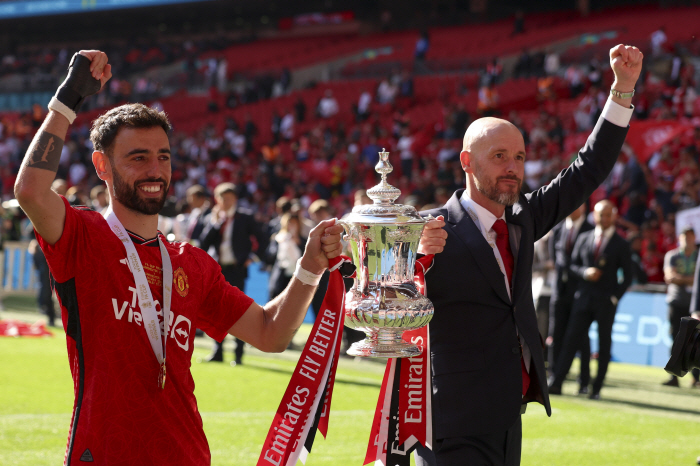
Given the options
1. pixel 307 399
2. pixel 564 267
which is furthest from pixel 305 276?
pixel 564 267

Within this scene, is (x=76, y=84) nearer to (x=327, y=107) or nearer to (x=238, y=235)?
(x=238, y=235)

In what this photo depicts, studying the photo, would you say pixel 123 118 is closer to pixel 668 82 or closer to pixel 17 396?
pixel 17 396

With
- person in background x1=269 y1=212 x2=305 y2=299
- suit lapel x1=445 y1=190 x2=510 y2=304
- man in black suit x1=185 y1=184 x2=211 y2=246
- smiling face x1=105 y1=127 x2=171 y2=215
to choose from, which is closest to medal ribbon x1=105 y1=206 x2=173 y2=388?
smiling face x1=105 y1=127 x2=171 y2=215

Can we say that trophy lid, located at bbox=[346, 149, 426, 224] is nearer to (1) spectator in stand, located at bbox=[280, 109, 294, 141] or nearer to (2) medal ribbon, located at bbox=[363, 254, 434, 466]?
(2) medal ribbon, located at bbox=[363, 254, 434, 466]

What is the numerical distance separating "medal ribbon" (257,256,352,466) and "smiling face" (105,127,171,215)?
27.8 inches

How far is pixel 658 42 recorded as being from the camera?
2114 cm

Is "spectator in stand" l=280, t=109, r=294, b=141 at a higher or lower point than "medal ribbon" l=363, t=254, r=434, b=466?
higher

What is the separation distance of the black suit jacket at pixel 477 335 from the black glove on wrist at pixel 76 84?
5.08 ft

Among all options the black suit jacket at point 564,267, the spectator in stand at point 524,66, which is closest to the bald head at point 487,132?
the black suit jacket at point 564,267

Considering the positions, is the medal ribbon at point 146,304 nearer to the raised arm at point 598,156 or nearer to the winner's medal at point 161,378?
the winner's medal at point 161,378

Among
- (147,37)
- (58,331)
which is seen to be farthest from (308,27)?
(58,331)

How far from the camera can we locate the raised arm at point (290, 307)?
9.90 feet

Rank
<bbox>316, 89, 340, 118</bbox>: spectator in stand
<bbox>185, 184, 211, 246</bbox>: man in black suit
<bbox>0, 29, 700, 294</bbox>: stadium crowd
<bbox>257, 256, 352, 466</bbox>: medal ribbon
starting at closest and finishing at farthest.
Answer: <bbox>257, 256, 352, 466</bbox>: medal ribbon < <bbox>185, 184, 211, 246</bbox>: man in black suit < <bbox>0, 29, 700, 294</bbox>: stadium crowd < <bbox>316, 89, 340, 118</bbox>: spectator in stand

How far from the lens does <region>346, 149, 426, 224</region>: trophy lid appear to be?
9.65 feet
